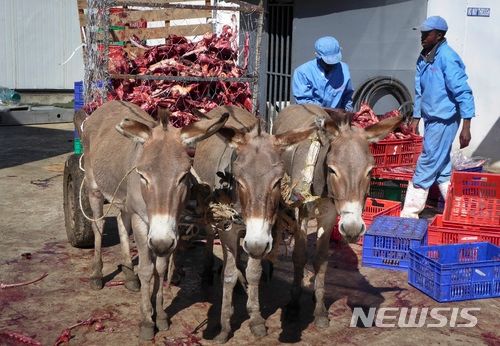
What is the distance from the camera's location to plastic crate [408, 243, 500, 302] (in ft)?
17.8

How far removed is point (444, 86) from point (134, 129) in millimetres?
4112

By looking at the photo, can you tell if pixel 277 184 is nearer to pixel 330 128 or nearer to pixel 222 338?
pixel 330 128

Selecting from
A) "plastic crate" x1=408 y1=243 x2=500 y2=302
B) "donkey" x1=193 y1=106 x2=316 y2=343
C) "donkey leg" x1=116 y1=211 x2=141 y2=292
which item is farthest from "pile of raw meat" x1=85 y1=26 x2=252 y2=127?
"plastic crate" x1=408 y1=243 x2=500 y2=302

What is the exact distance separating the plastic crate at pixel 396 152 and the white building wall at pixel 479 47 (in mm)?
2425

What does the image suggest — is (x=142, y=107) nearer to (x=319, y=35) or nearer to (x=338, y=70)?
(x=338, y=70)

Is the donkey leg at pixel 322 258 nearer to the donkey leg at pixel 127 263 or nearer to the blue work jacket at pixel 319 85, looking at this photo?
the donkey leg at pixel 127 263

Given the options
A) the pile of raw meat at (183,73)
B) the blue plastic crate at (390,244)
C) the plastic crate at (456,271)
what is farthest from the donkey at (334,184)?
the pile of raw meat at (183,73)

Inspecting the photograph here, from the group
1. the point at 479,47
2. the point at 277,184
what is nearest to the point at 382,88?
the point at 479,47

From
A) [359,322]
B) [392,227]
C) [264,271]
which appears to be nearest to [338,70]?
[392,227]

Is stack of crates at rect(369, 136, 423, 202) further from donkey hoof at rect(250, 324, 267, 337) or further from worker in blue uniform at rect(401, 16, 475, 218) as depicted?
donkey hoof at rect(250, 324, 267, 337)

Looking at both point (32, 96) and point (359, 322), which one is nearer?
point (359, 322)

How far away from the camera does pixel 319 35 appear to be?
37.7 ft

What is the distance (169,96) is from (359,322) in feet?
9.59

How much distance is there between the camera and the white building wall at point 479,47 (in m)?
10.4
